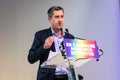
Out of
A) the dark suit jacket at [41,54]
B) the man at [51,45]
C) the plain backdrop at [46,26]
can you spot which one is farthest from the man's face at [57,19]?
the plain backdrop at [46,26]

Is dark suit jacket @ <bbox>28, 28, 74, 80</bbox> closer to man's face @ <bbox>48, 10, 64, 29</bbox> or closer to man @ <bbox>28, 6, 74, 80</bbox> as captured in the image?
man @ <bbox>28, 6, 74, 80</bbox>

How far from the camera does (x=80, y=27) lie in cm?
367

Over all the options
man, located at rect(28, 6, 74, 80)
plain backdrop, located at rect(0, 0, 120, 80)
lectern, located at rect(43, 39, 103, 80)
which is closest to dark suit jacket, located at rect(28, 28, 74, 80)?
man, located at rect(28, 6, 74, 80)

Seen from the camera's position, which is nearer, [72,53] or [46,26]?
[72,53]

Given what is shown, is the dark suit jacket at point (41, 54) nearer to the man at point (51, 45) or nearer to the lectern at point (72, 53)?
the man at point (51, 45)

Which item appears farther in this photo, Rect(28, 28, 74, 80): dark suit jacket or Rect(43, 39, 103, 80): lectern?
Rect(28, 28, 74, 80): dark suit jacket

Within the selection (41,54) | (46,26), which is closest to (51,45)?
(41,54)

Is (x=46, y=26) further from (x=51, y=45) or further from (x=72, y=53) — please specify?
(x=72, y=53)

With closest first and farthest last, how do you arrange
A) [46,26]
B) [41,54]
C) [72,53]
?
[72,53] < [41,54] < [46,26]

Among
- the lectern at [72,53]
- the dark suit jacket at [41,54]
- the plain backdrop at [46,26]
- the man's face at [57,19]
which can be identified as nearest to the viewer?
the lectern at [72,53]

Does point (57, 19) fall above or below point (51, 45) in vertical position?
above

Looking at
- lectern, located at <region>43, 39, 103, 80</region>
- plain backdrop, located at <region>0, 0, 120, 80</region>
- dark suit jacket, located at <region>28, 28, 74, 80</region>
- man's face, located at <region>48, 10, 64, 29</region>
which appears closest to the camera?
lectern, located at <region>43, 39, 103, 80</region>

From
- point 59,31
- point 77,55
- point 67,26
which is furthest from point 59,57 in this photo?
point 67,26

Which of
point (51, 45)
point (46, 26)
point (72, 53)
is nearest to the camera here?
point (72, 53)
